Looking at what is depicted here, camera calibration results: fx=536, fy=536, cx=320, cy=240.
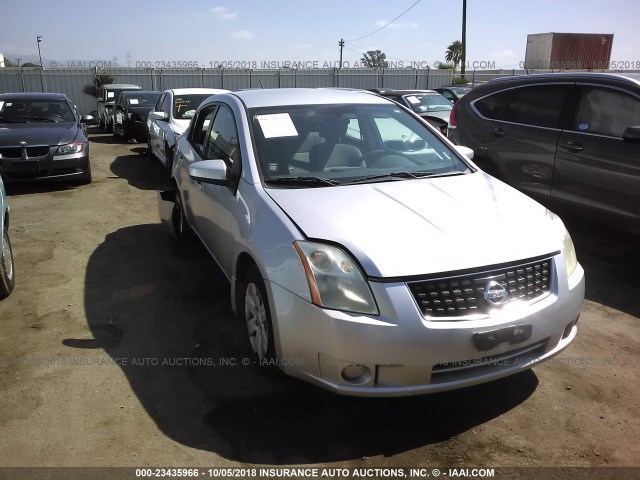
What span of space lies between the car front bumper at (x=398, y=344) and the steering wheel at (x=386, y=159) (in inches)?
54.8

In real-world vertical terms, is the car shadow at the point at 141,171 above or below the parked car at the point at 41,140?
below

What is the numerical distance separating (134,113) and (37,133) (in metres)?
5.94

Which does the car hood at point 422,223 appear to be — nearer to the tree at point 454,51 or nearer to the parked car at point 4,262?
the parked car at point 4,262

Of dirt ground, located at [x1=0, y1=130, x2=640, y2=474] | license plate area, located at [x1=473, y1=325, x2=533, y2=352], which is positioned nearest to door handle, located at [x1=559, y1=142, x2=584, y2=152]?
dirt ground, located at [x1=0, y1=130, x2=640, y2=474]

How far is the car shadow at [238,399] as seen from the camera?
2695 mm

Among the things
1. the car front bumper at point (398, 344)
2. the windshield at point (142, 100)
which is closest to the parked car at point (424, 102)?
the windshield at point (142, 100)

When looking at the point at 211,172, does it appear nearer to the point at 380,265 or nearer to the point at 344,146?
the point at 344,146

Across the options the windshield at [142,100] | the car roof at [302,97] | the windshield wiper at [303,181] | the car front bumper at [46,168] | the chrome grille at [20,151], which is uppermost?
the car roof at [302,97]

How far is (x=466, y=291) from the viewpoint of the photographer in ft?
8.50

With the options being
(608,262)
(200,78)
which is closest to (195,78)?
(200,78)

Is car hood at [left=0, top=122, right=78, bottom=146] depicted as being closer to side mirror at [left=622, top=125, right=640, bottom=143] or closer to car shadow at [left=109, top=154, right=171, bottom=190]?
car shadow at [left=109, top=154, right=171, bottom=190]

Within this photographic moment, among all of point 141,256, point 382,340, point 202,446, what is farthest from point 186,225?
point 382,340

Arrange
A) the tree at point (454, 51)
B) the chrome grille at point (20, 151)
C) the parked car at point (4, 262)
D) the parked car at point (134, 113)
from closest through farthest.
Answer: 1. the parked car at point (4, 262)
2. the chrome grille at point (20, 151)
3. the parked car at point (134, 113)
4. the tree at point (454, 51)

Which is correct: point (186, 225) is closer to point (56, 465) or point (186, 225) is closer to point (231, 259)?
point (231, 259)
